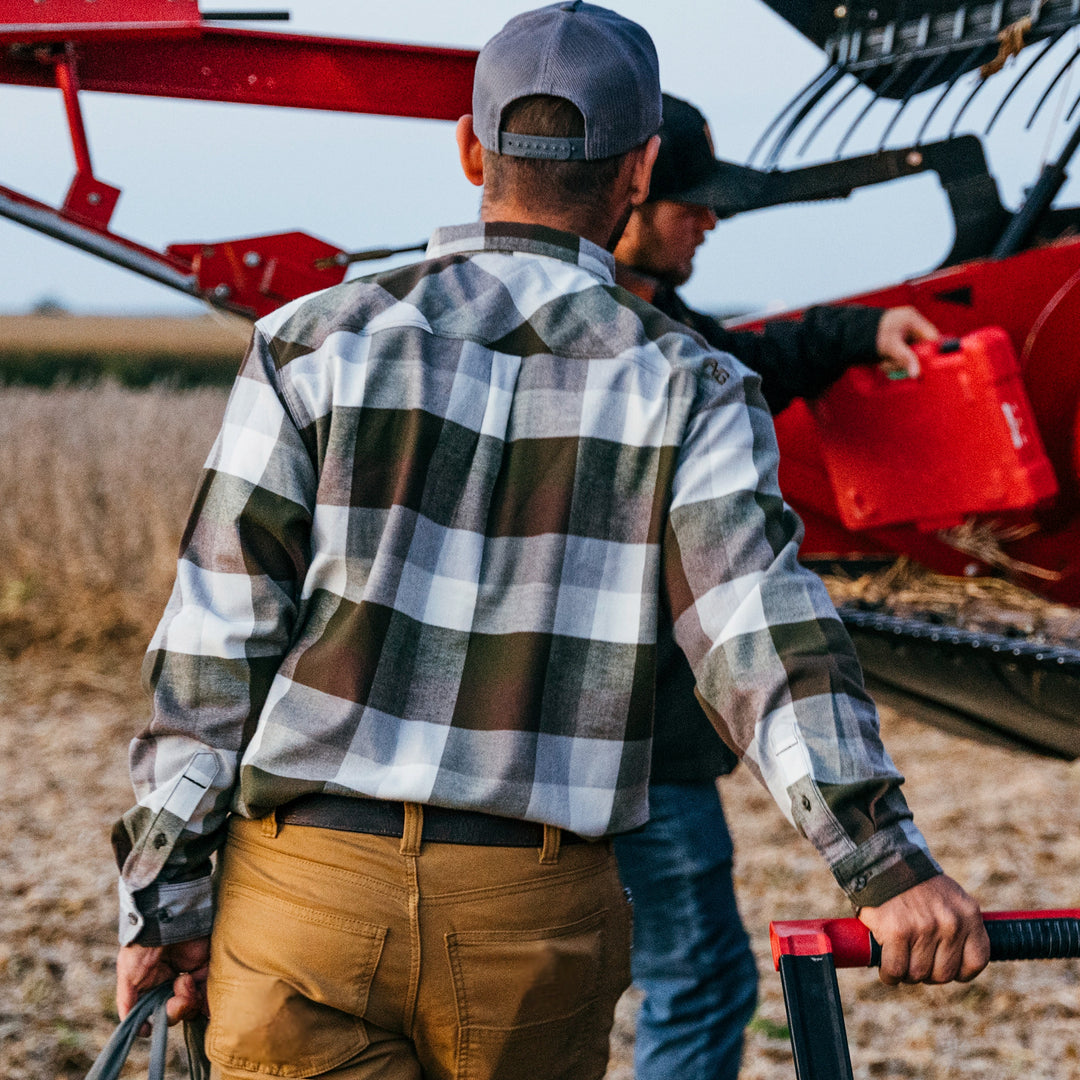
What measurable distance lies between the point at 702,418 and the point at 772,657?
291 mm

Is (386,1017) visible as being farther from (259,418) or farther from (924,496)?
(924,496)

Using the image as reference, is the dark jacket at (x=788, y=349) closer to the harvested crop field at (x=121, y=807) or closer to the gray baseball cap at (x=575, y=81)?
the gray baseball cap at (x=575, y=81)

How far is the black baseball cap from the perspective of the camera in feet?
7.79

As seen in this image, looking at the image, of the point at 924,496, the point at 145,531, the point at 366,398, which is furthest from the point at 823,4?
the point at 145,531

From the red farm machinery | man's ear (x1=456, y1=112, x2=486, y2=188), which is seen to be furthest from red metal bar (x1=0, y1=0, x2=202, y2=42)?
man's ear (x1=456, y1=112, x2=486, y2=188)

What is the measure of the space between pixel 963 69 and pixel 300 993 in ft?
9.85

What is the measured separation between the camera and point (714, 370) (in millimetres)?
1414

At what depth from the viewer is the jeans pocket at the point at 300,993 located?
1318 millimetres

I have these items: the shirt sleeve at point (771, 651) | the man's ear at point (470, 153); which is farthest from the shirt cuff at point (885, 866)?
the man's ear at point (470, 153)

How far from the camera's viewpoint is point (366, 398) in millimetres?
1349

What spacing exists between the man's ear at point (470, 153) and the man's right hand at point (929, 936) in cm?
101

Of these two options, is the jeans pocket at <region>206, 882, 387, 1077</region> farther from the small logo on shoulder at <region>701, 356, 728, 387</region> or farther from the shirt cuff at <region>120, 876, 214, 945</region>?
the small logo on shoulder at <region>701, 356, 728, 387</region>

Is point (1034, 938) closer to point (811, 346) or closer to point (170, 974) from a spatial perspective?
point (170, 974)

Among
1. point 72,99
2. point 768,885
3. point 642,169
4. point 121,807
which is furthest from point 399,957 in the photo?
point 121,807
